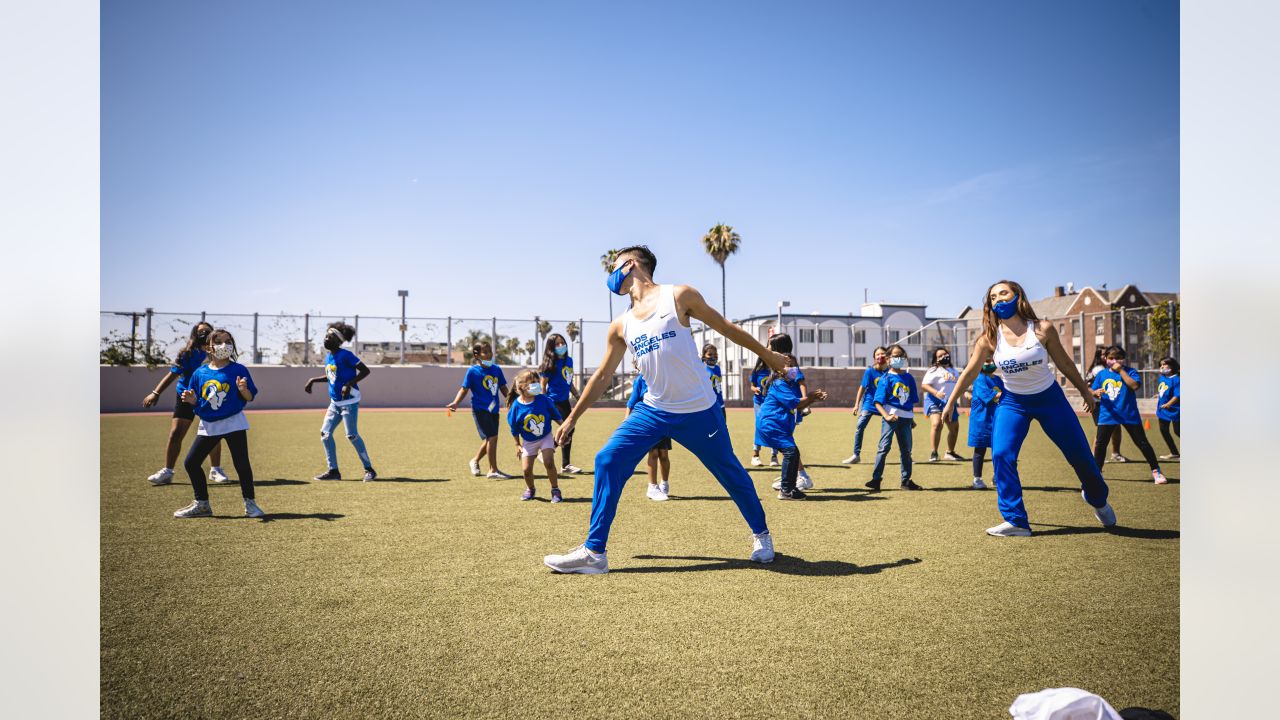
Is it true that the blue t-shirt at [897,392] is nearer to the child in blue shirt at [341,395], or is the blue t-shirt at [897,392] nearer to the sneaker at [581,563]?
the sneaker at [581,563]

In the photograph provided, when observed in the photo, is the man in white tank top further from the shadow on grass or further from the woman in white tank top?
the woman in white tank top

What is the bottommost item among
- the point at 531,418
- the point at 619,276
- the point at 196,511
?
the point at 196,511

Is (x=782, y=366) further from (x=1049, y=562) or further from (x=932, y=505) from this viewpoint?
(x=932, y=505)

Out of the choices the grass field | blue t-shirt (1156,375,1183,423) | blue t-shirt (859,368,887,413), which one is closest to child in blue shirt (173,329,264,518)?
the grass field

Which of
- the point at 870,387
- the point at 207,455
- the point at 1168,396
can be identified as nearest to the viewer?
the point at 207,455

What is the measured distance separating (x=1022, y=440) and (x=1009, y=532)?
31.5 inches

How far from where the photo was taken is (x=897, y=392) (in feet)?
30.3

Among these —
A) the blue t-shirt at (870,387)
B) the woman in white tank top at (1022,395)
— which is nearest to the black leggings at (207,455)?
the woman in white tank top at (1022,395)

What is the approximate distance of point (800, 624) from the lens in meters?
3.83

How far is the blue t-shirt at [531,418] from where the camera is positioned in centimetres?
830

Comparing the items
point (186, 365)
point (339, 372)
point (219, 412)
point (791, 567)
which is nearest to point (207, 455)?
point (219, 412)

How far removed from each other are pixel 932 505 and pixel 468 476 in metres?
6.19

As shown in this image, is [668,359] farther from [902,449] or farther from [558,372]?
[558,372]
